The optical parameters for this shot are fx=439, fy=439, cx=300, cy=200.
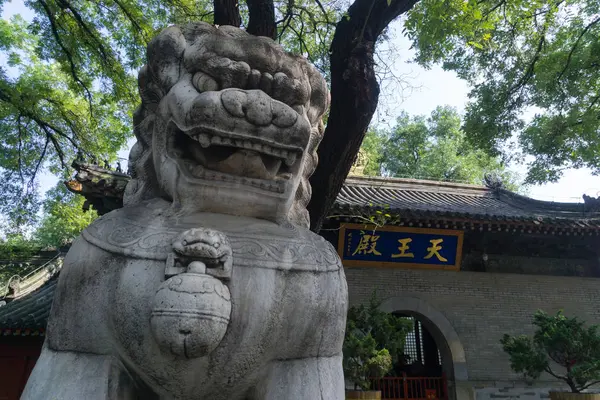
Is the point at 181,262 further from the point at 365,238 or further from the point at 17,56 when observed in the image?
the point at 17,56

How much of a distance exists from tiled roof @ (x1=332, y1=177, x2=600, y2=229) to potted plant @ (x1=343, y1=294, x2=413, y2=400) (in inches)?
87.6

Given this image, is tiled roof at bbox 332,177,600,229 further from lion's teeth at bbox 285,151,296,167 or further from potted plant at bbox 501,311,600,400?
lion's teeth at bbox 285,151,296,167

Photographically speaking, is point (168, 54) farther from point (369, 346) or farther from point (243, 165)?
Result: point (369, 346)

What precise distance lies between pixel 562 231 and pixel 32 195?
10225mm

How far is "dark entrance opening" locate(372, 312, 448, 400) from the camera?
8312 mm

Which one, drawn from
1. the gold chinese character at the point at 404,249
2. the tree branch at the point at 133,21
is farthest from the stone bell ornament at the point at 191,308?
the gold chinese character at the point at 404,249

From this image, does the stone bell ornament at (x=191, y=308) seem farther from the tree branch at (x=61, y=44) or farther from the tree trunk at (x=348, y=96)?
the tree branch at (x=61, y=44)

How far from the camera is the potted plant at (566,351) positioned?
6.30 m

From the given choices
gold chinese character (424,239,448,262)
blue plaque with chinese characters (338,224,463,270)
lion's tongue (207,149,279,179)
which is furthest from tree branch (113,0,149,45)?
gold chinese character (424,239,448,262)

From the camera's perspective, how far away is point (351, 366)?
553 centimetres

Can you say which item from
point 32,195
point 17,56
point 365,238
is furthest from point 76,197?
point 365,238

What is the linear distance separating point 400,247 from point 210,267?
7.44 meters

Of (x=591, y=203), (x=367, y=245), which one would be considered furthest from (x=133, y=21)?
(x=591, y=203)

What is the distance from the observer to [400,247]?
27.8 feet
